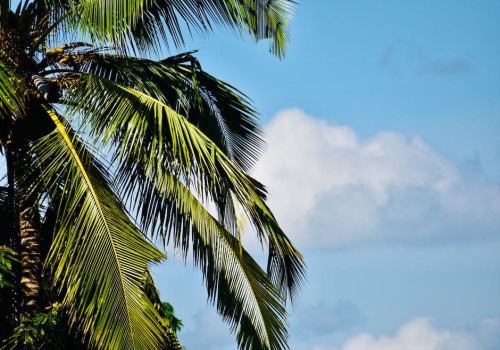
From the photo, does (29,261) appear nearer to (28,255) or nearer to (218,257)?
(28,255)

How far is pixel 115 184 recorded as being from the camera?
822 cm

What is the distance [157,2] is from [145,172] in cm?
225

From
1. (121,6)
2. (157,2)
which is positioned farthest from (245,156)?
(121,6)

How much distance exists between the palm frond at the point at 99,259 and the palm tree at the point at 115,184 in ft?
0.04

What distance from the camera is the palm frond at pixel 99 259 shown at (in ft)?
23.0

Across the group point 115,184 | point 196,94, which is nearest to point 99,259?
point 115,184

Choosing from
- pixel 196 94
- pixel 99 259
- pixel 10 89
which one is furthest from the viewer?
pixel 196 94

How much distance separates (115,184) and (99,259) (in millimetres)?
1219

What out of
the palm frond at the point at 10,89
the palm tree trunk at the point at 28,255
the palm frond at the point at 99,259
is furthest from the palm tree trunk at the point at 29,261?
the palm frond at the point at 10,89

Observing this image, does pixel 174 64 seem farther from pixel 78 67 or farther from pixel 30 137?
pixel 30 137

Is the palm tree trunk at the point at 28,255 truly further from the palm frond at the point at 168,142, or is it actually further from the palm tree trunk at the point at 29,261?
the palm frond at the point at 168,142

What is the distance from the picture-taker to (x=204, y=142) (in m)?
7.33

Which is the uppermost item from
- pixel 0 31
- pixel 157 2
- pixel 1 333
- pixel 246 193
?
pixel 157 2

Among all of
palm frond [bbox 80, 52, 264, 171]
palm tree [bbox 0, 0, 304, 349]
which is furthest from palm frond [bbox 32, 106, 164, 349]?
palm frond [bbox 80, 52, 264, 171]
